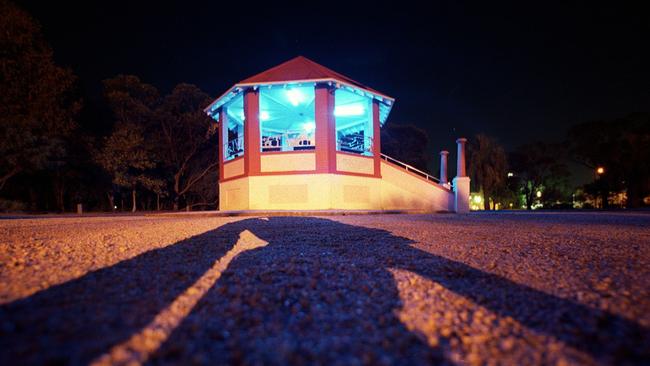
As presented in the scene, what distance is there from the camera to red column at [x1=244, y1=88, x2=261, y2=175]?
523 inches

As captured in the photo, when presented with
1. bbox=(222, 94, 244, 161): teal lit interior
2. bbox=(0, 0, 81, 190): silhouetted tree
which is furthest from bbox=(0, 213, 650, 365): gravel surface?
bbox=(0, 0, 81, 190): silhouetted tree

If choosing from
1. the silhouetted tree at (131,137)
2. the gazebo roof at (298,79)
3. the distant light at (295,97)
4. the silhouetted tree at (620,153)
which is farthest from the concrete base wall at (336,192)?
the silhouetted tree at (620,153)

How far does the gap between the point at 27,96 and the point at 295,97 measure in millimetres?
13335

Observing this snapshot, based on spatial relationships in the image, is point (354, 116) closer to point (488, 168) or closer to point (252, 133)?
point (252, 133)

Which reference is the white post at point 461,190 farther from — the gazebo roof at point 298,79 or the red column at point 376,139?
the gazebo roof at point 298,79

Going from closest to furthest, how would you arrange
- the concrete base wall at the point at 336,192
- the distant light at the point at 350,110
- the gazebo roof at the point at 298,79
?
the concrete base wall at the point at 336,192 < the gazebo roof at the point at 298,79 < the distant light at the point at 350,110

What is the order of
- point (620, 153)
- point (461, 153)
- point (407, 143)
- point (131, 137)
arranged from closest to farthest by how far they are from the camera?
point (461, 153) → point (131, 137) → point (620, 153) → point (407, 143)

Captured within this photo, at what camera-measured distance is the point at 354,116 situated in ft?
58.8

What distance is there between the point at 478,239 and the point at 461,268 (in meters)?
1.94

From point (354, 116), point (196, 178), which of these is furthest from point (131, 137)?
point (354, 116)

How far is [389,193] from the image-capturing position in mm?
14656

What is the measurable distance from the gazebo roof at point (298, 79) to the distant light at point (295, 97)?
0.81 m

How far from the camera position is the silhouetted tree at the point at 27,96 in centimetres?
1422

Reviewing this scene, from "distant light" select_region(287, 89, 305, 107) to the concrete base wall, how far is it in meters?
4.24
